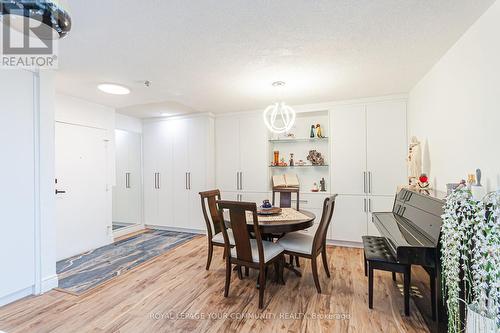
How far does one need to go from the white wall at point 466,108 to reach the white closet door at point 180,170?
13.1ft

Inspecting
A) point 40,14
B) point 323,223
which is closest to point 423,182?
point 323,223

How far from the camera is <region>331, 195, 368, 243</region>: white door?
391 centimetres

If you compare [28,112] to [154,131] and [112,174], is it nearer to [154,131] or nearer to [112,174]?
[112,174]

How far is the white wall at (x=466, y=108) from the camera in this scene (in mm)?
1681

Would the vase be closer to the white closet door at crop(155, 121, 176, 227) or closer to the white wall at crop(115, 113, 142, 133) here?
the white closet door at crop(155, 121, 176, 227)

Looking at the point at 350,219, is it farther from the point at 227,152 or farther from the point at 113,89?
the point at 113,89

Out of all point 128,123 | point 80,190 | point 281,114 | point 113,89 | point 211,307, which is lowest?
point 211,307

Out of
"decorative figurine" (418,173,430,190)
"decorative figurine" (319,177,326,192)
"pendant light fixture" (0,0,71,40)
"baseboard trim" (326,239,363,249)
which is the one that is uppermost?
"pendant light fixture" (0,0,71,40)

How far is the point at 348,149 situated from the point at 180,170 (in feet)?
10.7

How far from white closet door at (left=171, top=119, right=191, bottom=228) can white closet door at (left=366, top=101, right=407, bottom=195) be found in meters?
3.38

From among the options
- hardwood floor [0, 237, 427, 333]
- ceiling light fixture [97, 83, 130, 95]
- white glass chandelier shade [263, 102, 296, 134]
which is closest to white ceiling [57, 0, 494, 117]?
ceiling light fixture [97, 83, 130, 95]

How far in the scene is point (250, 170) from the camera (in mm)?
4629

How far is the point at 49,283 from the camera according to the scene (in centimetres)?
263

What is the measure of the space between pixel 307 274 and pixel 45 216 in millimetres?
3042
